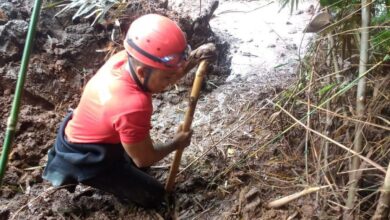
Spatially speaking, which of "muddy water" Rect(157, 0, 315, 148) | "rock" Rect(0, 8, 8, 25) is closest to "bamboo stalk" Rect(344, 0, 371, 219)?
"muddy water" Rect(157, 0, 315, 148)

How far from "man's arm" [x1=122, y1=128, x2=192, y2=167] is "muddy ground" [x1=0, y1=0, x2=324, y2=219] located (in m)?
0.35

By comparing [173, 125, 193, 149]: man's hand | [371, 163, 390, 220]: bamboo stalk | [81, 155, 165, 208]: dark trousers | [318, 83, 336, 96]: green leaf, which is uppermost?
[318, 83, 336, 96]: green leaf

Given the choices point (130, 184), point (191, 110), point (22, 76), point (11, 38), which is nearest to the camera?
point (22, 76)

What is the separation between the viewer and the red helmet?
186 centimetres

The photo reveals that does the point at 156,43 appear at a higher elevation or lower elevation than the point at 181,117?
higher

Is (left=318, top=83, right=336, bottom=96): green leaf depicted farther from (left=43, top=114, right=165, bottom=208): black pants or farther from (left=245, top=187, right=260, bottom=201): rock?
(left=43, top=114, right=165, bottom=208): black pants

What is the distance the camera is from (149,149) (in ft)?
6.63

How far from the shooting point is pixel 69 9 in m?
3.23

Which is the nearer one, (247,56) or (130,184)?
(130,184)

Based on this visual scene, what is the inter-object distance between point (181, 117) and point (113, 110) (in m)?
1.08

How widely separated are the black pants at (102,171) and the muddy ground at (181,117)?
12cm

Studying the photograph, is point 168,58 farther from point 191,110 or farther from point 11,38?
point 11,38

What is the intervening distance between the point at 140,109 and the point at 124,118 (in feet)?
0.27

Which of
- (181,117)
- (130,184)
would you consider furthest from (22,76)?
(181,117)
